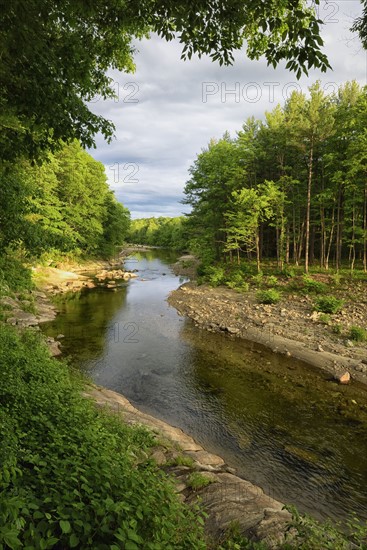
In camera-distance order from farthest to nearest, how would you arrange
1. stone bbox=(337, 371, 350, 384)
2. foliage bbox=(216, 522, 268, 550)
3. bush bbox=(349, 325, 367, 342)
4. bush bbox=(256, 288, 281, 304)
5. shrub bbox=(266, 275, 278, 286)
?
1. shrub bbox=(266, 275, 278, 286)
2. bush bbox=(256, 288, 281, 304)
3. bush bbox=(349, 325, 367, 342)
4. stone bbox=(337, 371, 350, 384)
5. foliage bbox=(216, 522, 268, 550)

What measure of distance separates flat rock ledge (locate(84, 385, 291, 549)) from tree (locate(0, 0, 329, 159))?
568 centimetres

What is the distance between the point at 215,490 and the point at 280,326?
13303 mm

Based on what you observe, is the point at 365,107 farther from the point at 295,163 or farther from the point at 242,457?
the point at 242,457

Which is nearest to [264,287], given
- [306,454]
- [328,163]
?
[328,163]

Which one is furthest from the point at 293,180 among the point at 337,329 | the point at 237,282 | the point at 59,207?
the point at 59,207

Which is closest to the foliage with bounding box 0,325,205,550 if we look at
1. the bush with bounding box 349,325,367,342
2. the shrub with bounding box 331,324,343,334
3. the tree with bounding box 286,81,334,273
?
the bush with bounding box 349,325,367,342

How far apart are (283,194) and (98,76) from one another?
24.1 meters

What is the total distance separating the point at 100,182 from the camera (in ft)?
147

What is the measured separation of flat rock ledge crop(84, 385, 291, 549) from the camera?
4574mm

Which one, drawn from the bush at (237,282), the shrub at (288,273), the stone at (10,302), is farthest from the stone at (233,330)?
the stone at (10,302)

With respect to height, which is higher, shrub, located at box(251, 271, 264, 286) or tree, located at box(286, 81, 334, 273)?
tree, located at box(286, 81, 334, 273)

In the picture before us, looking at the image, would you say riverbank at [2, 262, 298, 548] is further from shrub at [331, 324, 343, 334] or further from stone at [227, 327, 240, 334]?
shrub at [331, 324, 343, 334]

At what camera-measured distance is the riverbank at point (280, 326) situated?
46.0 feet

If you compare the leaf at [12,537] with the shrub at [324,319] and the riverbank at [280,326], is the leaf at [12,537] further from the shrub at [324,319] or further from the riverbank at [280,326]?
the shrub at [324,319]
